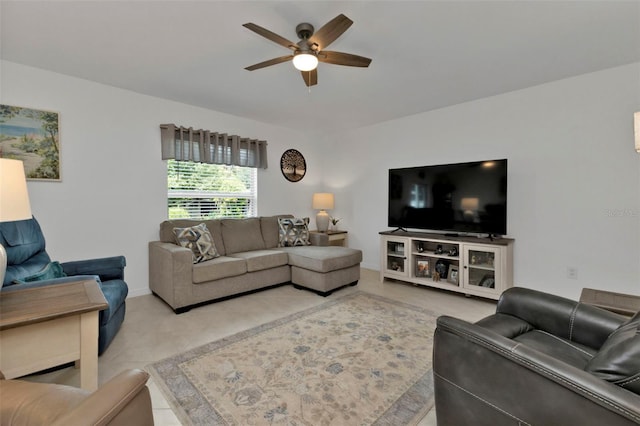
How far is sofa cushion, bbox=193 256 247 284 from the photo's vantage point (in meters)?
3.04

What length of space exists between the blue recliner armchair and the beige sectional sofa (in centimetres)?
54

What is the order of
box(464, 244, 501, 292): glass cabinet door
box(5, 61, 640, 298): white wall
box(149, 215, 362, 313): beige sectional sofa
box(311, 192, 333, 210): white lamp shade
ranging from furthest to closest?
1. box(311, 192, 333, 210): white lamp shade
2. box(464, 244, 501, 292): glass cabinet door
3. box(149, 215, 362, 313): beige sectional sofa
4. box(5, 61, 640, 298): white wall

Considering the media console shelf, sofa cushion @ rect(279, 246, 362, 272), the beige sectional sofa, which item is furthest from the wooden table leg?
the media console shelf

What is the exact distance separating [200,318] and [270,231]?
1725mm

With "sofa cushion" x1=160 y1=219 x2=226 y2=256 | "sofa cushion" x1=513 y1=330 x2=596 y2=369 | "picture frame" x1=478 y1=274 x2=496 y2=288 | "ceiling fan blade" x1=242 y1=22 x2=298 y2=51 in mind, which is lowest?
"picture frame" x1=478 y1=274 x2=496 y2=288

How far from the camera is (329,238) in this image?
4781 mm

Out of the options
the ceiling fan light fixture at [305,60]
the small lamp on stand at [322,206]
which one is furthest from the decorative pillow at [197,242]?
the ceiling fan light fixture at [305,60]

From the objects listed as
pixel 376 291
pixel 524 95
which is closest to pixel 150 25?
pixel 376 291

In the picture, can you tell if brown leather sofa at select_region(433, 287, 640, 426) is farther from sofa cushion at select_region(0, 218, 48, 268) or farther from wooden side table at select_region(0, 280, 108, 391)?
sofa cushion at select_region(0, 218, 48, 268)

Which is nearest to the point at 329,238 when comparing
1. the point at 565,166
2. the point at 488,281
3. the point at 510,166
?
the point at 488,281

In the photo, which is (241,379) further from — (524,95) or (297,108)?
(524,95)

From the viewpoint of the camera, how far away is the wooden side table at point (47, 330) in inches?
49.5

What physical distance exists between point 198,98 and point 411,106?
8.98 feet

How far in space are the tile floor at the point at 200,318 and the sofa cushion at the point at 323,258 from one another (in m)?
0.34
